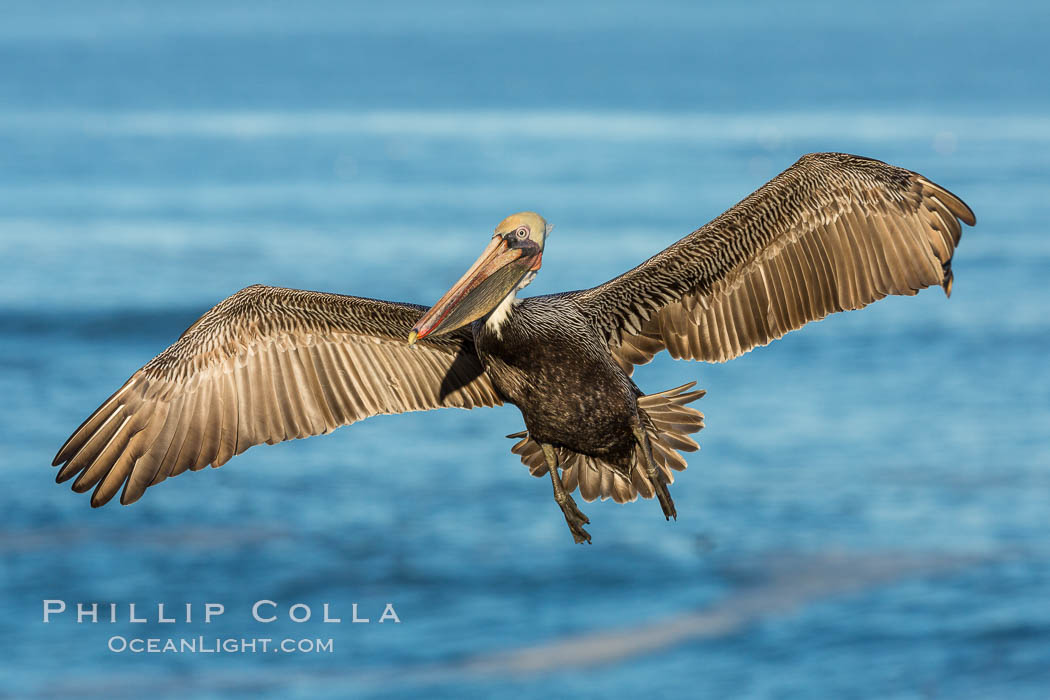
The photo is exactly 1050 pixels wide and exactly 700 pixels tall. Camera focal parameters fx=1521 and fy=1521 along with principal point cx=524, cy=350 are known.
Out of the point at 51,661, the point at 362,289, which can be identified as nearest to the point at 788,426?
the point at 362,289

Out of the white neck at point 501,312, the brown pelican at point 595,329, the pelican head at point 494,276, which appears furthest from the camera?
the brown pelican at point 595,329

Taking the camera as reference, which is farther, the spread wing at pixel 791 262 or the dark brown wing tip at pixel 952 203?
the spread wing at pixel 791 262

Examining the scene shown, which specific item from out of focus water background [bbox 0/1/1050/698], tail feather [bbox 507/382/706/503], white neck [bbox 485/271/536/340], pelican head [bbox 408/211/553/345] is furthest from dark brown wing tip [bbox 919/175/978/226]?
out of focus water background [bbox 0/1/1050/698]

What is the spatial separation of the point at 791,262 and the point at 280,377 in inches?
132

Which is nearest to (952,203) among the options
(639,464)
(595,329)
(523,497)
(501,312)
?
(595,329)

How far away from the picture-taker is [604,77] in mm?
150375

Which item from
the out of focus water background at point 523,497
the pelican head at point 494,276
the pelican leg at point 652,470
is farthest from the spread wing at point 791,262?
the out of focus water background at point 523,497

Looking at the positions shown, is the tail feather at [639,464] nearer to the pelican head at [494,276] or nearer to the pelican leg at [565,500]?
the pelican leg at [565,500]

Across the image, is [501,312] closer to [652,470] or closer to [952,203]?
[652,470]

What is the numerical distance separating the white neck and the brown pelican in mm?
809

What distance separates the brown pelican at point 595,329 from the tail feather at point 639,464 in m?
0.01

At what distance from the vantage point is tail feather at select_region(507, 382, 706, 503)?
29.8ft

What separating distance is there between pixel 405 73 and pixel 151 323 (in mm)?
83017

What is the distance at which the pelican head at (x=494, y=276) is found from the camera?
8141 mm
